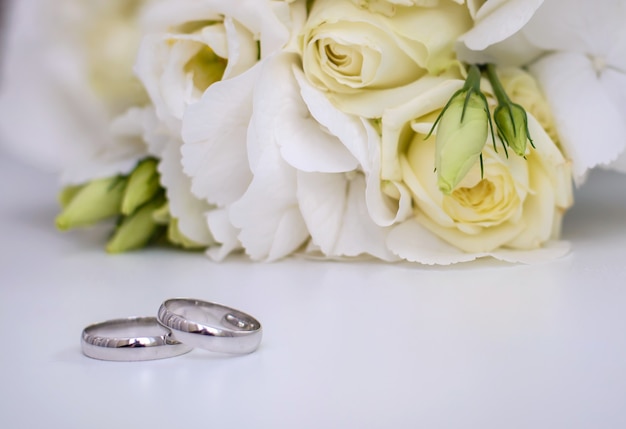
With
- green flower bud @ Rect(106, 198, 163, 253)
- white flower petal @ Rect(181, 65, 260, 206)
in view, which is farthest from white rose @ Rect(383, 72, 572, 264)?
green flower bud @ Rect(106, 198, 163, 253)

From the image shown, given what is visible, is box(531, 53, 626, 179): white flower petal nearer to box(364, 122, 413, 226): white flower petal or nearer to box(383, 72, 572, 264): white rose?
box(383, 72, 572, 264): white rose

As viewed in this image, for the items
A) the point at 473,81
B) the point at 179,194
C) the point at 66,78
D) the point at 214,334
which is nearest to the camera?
the point at 214,334

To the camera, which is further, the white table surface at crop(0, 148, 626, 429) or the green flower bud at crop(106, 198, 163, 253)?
the green flower bud at crop(106, 198, 163, 253)

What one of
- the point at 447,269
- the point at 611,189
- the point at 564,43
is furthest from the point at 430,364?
the point at 611,189

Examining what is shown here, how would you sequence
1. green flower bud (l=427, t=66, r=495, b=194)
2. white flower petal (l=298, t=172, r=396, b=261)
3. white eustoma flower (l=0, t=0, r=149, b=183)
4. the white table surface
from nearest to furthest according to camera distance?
the white table surface < green flower bud (l=427, t=66, r=495, b=194) < white flower petal (l=298, t=172, r=396, b=261) < white eustoma flower (l=0, t=0, r=149, b=183)

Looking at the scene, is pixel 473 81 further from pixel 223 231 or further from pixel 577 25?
pixel 223 231

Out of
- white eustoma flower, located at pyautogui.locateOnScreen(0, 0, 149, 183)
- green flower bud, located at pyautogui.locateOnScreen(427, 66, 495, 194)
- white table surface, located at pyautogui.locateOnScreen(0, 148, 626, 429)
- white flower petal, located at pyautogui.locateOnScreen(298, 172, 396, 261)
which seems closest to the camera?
white table surface, located at pyautogui.locateOnScreen(0, 148, 626, 429)

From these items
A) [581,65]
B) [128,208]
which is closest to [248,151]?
[128,208]

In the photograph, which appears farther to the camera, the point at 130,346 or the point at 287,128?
the point at 287,128
